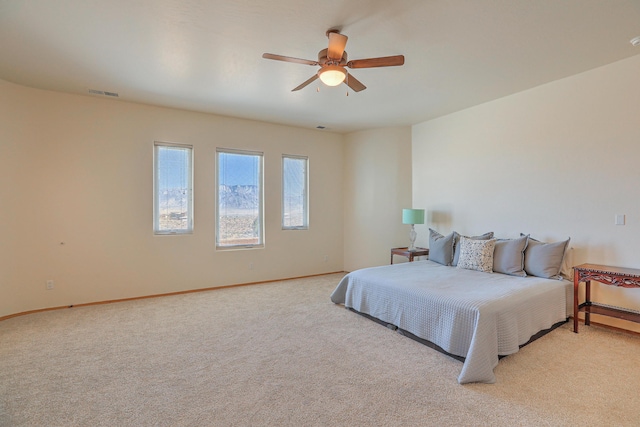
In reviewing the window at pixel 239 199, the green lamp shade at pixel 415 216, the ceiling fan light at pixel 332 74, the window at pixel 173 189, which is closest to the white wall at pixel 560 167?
the green lamp shade at pixel 415 216

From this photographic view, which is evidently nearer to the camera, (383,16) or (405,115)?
(383,16)

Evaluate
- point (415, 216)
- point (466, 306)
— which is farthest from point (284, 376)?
point (415, 216)

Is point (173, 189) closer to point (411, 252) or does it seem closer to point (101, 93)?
point (101, 93)

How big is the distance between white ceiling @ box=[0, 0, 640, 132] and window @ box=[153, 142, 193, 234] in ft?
2.91

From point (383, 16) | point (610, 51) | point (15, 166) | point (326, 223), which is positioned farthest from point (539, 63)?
point (15, 166)

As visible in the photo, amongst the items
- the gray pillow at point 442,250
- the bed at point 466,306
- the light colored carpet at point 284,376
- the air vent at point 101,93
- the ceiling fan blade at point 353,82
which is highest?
the air vent at point 101,93

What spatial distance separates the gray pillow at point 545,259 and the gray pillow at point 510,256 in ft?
0.26

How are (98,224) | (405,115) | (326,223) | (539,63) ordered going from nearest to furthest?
(539,63)
(98,224)
(405,115)
(326,223)

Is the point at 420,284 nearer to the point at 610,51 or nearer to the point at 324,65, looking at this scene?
the point at 324,65

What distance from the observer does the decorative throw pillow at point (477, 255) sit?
12.8ft

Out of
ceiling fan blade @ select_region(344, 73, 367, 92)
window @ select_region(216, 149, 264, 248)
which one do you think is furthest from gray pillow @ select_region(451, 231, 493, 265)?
window @ select_region(216, 149, 264, 248)

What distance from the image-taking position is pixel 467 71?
11.3 ft

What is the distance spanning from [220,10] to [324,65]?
2.96 feet

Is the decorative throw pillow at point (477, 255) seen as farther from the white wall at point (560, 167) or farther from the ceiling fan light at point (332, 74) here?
the ceiling fan light at point (332, 74)
